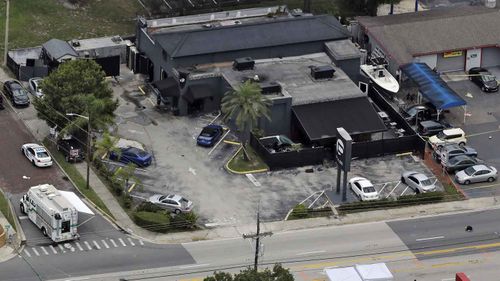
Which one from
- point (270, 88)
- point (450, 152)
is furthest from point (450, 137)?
point (270, 88)

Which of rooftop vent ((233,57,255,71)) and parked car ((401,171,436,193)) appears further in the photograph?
rooftop vent ((233,57,255,71))

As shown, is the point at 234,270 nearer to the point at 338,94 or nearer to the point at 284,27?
the point at 338,94

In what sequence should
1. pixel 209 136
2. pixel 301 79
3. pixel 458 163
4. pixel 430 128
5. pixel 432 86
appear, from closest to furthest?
pixel 458 163 → pixel 209 136 → pixel 430 128 → pixel 301 79 → pixel 432 86

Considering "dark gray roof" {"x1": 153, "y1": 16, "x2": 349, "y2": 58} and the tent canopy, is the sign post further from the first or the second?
"dark gray roof" {"x1": 153, "y1": 16, "x2": 349, "y2": 58}

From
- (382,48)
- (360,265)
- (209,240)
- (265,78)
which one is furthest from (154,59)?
(360,265)

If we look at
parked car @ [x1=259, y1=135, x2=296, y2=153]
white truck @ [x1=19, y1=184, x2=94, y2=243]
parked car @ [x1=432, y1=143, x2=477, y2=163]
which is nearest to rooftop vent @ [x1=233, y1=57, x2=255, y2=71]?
parked car @ [x1=259, y1=135, x2=296, y2=153]

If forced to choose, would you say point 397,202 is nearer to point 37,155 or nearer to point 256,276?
point 256,276
